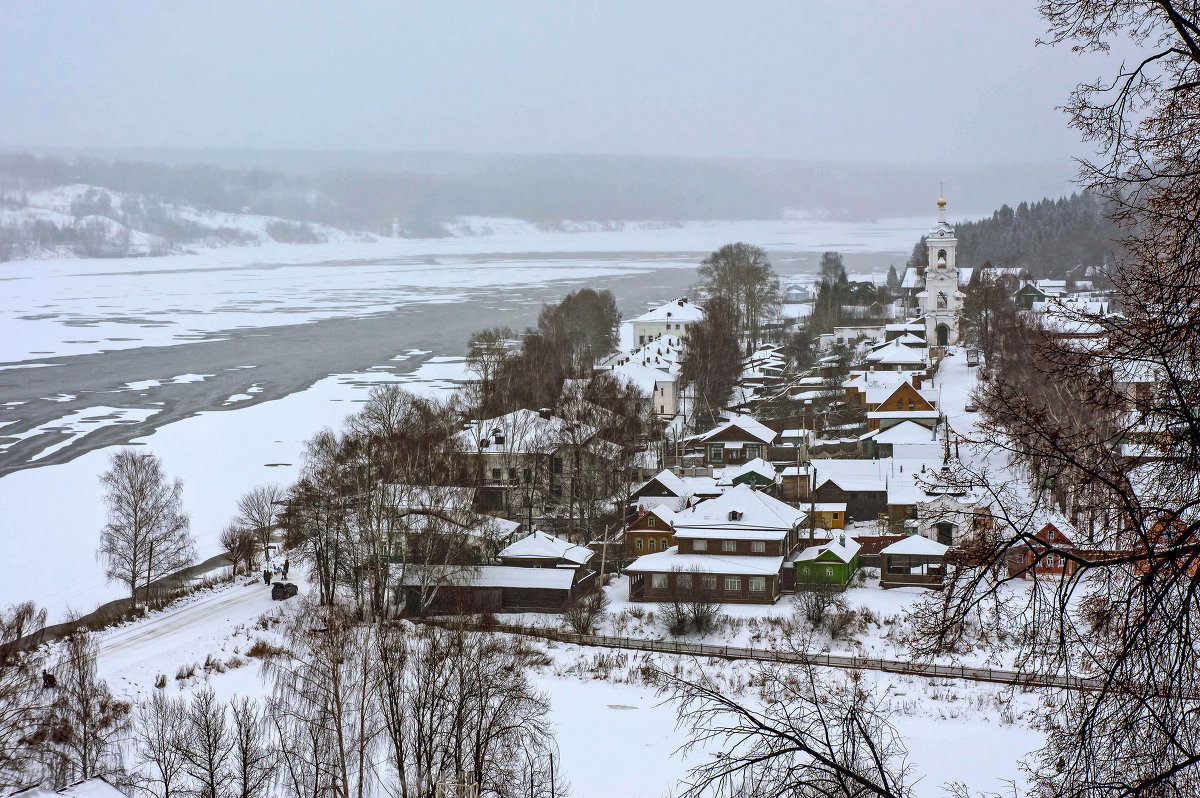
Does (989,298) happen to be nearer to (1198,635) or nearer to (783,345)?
(783,345)

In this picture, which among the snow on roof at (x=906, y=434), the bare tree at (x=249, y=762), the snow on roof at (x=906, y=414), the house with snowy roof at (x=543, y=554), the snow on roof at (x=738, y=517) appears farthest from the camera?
the snow on roof at (x=906, y=414)

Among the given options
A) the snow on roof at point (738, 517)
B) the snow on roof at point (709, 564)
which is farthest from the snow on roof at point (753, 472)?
the snow on roof at point (709, 564)

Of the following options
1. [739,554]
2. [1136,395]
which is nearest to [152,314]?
[739,554]

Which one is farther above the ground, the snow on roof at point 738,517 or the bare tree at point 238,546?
the snow on roof at point 738,517

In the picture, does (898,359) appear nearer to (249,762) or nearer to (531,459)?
(531,459)

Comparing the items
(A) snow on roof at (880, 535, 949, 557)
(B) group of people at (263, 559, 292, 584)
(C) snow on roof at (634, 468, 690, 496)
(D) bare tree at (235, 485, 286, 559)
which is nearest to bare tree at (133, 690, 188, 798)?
(B) group of people at (263, 559, 292, 584)

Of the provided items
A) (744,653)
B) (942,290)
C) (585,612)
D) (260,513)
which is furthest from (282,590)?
(942,290)

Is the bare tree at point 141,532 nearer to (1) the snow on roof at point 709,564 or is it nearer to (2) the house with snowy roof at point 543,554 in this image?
(2) the house with snowy roof at point 543,554

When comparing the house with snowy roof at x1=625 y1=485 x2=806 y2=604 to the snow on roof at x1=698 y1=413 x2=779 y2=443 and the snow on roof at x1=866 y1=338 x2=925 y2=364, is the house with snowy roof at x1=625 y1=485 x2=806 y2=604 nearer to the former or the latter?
the snow on roof at x1=698 y1=413 x2=779 y2=443
